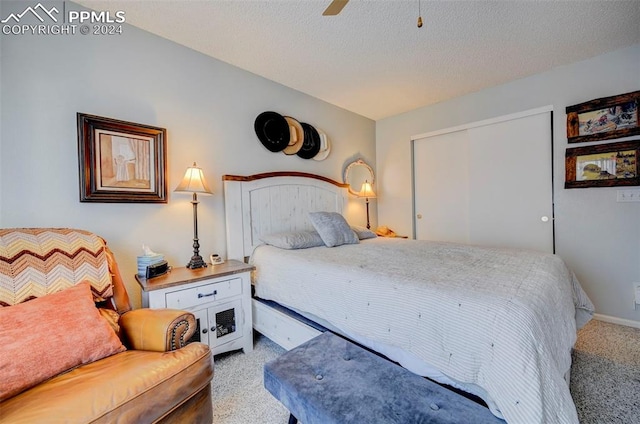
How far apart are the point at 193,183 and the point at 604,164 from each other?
3.55m

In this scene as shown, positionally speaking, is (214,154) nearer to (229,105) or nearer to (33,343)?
(229,105)

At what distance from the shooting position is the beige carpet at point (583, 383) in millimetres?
1374

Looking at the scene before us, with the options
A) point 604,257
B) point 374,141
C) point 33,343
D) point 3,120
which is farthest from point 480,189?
point 3,120

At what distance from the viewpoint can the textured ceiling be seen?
1780mm

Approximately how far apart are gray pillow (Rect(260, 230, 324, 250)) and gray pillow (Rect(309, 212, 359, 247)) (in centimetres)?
8

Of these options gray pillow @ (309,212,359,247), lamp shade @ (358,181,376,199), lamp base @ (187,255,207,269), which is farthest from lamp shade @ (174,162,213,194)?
lamp shade @ (358,181,376,199)

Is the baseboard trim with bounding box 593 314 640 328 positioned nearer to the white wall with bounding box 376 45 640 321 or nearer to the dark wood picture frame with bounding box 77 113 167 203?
the white wall with bounding box 376 45 640 321

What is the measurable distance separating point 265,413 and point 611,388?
2.00 metres

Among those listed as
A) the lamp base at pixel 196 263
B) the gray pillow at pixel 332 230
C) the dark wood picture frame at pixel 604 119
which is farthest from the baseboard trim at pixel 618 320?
the lamp base at pixel 196 263

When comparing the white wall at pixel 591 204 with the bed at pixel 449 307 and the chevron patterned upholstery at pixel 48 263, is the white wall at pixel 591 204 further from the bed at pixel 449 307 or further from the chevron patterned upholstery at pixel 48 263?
the chevron patterned upholstery at pixel 48 263

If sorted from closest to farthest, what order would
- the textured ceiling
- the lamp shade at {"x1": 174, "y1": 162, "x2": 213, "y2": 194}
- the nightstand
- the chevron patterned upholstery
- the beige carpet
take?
1. the chevron patterned upholstery
2. the beige carpet
3. the nightstand
4. the textured ceiling
5. the lamp shade at {"x1": 174, "y1": 162, "x2": 213, "y2": 194}

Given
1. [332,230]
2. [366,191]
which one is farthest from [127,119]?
[366,191]

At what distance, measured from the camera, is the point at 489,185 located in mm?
3047

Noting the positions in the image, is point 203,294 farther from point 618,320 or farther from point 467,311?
point 618,320
